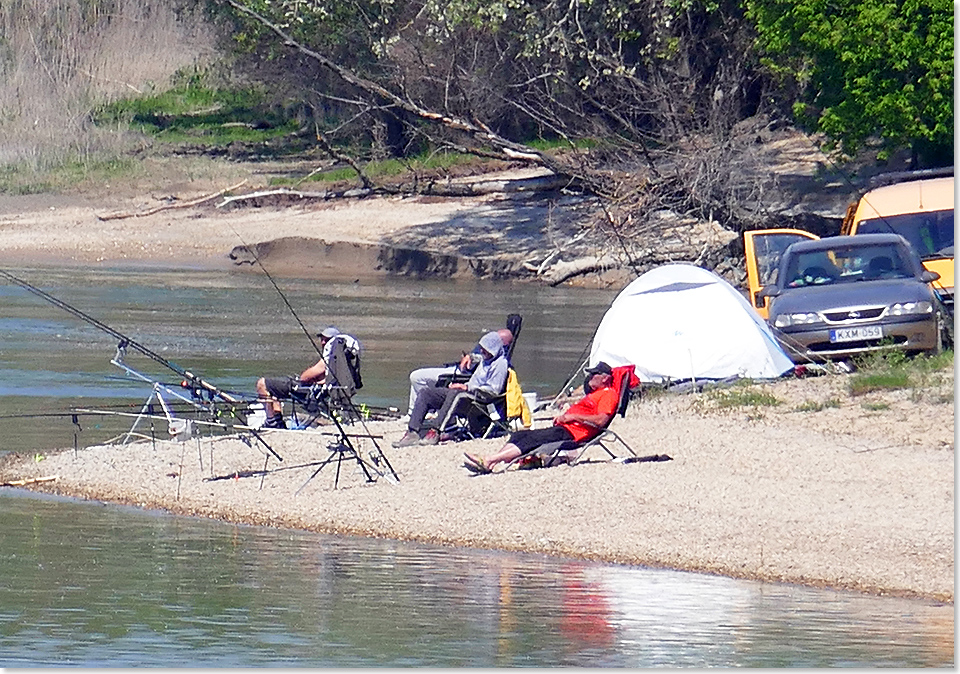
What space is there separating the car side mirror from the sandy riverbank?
187cm

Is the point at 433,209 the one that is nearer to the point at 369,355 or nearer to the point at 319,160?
the point at 319,160

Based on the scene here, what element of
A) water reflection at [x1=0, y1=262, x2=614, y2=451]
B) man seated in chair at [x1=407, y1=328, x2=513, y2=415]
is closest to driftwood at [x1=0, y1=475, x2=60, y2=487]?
water reflection at [x1=0, y1=262, x2=614, y2=451]

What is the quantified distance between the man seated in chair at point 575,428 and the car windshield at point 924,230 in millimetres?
6613

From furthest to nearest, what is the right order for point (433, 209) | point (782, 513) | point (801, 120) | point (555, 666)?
1. point (433, 209)
2. point (801, 120)
3. point (782, 513)
4. point (555, 666)

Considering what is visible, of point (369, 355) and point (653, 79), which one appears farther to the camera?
point (653, 79)

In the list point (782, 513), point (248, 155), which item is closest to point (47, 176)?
point (248, 155)

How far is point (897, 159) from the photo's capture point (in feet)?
106

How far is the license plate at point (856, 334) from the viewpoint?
16719 mm

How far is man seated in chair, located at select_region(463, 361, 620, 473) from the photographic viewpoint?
13297mm

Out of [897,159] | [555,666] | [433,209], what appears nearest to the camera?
[555,666]

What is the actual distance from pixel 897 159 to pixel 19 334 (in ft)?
55.2

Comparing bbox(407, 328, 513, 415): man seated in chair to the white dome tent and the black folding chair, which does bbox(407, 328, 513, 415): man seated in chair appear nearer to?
the black folding chair

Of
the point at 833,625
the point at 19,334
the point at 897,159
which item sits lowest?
the point at 833,625

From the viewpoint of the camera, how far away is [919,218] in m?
19.2
